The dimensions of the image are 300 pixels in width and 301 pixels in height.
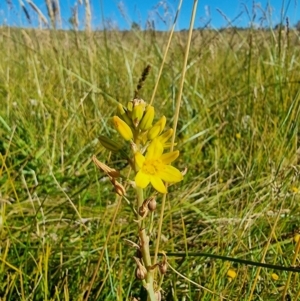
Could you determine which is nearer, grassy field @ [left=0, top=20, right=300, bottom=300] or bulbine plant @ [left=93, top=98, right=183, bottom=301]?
bulbine plant @ [left=93, top=98, right=183, bottom=301]

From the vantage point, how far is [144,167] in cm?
50

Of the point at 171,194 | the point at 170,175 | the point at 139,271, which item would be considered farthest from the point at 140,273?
the point at 171,194

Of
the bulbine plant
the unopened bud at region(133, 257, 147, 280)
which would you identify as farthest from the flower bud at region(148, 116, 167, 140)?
the unopened bud at region(133, 257, 147, 280)

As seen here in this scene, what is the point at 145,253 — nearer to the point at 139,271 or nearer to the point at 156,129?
the point at 139,271

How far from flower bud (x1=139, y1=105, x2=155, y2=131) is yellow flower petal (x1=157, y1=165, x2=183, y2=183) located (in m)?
0.05

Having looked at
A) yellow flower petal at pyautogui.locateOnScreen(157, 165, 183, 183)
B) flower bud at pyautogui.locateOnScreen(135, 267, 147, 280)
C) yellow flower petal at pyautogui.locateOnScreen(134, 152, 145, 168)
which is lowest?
flower bud at pyautogui.locateOnScreen(135, 267, 147, 280)

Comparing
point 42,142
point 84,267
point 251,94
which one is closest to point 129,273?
point 84,267

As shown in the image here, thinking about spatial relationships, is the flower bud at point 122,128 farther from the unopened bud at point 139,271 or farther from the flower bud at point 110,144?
the unopened bud at point 139,271

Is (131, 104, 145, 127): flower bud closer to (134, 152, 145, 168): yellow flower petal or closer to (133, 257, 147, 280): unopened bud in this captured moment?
(134, 152, 145, 168): yellow flower petal

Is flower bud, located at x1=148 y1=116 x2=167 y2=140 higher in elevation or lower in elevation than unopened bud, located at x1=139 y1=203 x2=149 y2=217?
higher

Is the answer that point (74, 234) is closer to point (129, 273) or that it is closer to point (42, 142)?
point (129, 273)

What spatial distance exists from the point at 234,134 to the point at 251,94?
0.64ft

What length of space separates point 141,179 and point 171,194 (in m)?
0.81

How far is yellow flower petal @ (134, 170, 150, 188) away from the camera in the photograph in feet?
1.57
